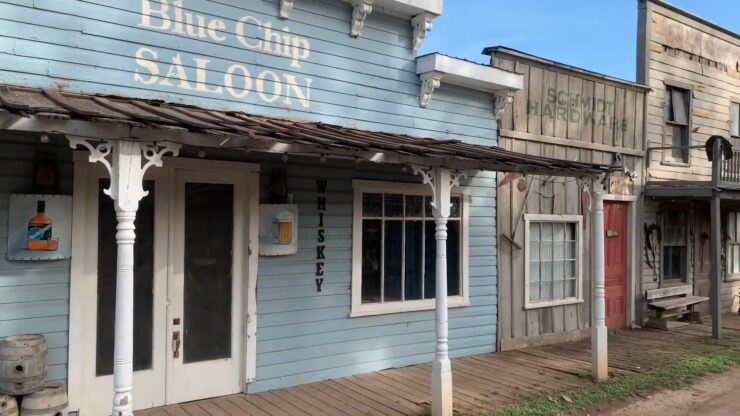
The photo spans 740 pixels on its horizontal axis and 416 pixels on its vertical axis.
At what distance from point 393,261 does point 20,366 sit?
13.6 feet

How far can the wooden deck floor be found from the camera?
18.2 ft

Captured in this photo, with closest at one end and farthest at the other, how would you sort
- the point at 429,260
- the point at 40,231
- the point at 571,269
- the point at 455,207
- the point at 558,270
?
1. the point at 40,231
2. the point at 429,260
3. the point at 455,207
4. the point at 558,270
5. the point at 571,269

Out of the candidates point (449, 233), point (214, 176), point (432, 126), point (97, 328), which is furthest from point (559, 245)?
point (97, 328)

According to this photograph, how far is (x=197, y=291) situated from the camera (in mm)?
5719

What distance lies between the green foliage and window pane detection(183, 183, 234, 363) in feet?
9.20

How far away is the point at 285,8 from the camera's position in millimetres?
6094

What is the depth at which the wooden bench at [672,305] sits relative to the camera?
10422 mm

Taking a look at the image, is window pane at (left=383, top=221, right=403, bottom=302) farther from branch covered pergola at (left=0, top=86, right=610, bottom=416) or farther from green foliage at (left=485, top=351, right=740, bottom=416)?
green foliage at (left=485, top=351, right=740, bottom=416)

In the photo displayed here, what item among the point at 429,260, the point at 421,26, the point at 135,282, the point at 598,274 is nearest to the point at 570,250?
the point at 598,274

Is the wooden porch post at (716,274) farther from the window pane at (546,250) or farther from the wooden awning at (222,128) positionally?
the wooden awning at (222,128)

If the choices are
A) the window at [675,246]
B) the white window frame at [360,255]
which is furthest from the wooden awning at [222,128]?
the window at [675,246]

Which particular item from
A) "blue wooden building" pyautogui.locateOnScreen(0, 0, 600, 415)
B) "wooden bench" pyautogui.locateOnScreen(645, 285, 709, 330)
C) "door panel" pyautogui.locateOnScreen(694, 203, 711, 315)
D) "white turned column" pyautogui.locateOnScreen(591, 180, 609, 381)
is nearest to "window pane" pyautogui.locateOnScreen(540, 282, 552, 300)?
"blue wooden building" pyautogui.locateOnScreen(0, 0, 600, 415)

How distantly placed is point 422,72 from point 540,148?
2709 millimetres

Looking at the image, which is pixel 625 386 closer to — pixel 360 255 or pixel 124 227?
pixel 360 255
